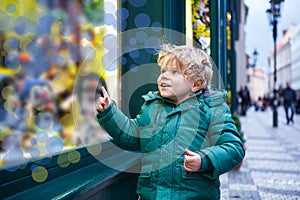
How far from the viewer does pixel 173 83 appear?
155 cm

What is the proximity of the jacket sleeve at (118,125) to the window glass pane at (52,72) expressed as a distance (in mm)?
265

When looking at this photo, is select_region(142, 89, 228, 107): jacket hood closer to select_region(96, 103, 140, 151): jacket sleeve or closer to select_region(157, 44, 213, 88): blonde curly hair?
select_region(157, 44, 213, 88): blonde curly hair

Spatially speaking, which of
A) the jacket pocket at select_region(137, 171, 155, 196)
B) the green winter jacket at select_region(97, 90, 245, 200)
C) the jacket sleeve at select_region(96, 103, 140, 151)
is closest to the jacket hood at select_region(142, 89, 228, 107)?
the green winter jacket at select_region(97, 90, 245, 200)

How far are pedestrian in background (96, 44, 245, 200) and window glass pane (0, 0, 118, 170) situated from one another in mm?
375

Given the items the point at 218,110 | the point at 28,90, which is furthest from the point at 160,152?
the point at 28,90

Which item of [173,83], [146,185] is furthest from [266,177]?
[173,83]

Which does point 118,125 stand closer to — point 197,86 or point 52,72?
point 197,86

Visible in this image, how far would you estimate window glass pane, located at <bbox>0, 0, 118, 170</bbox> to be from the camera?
1600 mm

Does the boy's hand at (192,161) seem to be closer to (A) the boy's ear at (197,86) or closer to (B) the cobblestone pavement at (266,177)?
(A) the boy's ear at (197,86)

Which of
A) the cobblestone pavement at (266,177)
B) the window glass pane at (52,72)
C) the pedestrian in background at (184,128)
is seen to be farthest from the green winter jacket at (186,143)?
the cobblestone pavement at (266,177)

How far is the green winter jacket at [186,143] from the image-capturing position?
1511 millimetres

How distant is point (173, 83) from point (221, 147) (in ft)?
1.02

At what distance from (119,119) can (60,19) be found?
743 millimetres

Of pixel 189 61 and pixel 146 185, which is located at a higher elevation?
pixel 189 61
